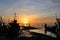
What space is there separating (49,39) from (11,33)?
448 inches

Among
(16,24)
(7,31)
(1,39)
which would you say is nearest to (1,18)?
(16,24)

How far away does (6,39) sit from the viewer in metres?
24.8

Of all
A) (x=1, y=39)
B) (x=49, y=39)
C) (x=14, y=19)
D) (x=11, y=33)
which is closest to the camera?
(x=49, y=39)

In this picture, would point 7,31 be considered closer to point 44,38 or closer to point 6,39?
point 6,39

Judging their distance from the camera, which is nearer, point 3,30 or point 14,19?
point 3,30

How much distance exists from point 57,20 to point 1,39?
27.5ft

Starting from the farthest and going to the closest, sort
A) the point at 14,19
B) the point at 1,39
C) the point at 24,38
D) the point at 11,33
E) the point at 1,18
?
the point at 1,18
the point at 14,19
the point at 11,33
the point at 1,39
the point at 24,38

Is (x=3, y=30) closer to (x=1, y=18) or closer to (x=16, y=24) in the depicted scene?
(x=16, y=24)

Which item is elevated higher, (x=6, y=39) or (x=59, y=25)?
(x=59, y=25)

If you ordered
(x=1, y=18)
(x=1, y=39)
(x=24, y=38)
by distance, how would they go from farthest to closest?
(x=1, y=18) → (x=1, y=39) → (x=24, y=38)

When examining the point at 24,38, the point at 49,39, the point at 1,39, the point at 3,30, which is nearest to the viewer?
Answer: the point at 49,39

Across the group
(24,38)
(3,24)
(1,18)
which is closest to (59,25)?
(24,38)

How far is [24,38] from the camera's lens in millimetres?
21453

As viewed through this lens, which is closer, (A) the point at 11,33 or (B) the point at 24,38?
(B) the point at 24,38
